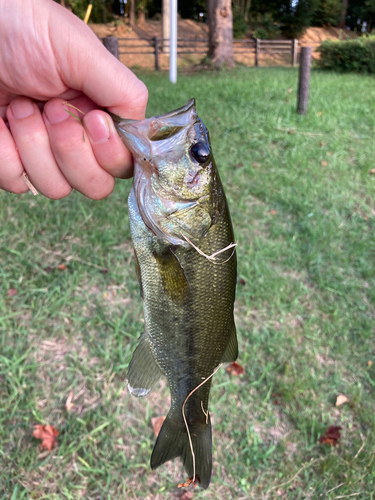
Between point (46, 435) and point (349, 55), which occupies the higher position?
point (349, 55)

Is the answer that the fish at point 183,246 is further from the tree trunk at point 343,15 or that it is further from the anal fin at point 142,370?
the tree trunk at point 343,15

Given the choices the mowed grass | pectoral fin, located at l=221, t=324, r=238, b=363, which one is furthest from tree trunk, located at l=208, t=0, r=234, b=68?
pectoral fin, located at l=221, t=324, r=238, b=363

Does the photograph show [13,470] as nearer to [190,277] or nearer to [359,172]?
[190,277]

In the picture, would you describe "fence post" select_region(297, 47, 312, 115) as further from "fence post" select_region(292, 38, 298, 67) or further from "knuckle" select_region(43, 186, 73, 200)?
"fence post" select_region(292, 38, 298, 67)

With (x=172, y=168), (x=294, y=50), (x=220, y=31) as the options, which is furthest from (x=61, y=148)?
(x=294, y=50)

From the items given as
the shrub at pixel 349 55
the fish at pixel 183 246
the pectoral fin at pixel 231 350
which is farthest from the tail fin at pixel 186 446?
the shrub at pixel 349 55

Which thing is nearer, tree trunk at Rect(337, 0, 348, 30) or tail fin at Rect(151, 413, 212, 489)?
tail fin at Rect(151, 413, 212, 489)

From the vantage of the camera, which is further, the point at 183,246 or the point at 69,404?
the point at 69,404

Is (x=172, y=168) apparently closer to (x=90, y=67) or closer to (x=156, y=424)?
(x=90, y=67)
